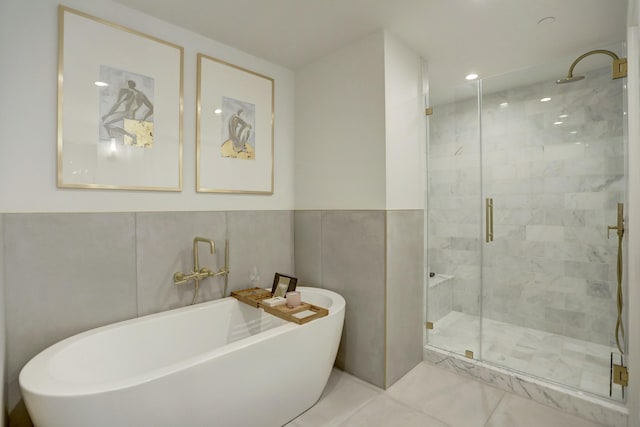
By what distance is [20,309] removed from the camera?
156cm

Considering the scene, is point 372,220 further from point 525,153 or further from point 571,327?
point 571,327

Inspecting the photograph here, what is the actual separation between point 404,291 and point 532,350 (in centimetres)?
122

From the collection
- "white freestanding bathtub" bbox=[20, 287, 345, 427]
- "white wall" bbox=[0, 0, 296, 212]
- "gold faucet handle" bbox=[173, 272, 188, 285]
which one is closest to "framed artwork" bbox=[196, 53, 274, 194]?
"white wall" bbox=[0, 0, 296, 212]

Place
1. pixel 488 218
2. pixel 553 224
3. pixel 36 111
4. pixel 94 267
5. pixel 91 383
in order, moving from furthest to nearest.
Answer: pixel 553 224 → pixel 488 218 → pixel 94 267 → pixel 36 111 → pixel 91 383

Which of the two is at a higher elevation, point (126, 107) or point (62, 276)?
point (126, 107)

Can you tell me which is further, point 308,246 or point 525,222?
point 525,222

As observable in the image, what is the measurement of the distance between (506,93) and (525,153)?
0.59 m

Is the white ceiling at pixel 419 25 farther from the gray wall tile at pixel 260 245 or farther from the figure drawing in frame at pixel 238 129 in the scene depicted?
the gray wall tile at pixel 260 245

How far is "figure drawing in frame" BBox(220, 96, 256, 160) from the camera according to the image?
2.36 metres

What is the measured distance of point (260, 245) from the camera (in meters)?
2.57

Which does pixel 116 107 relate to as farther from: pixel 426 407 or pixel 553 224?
pixel 553 224

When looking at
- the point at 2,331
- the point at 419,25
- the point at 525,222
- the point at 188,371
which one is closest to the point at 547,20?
the point at 419,25

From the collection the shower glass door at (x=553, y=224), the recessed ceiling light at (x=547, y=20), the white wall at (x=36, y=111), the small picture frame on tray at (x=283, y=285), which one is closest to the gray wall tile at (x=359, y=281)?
the small picture frame on tray at (x=283, y=285)

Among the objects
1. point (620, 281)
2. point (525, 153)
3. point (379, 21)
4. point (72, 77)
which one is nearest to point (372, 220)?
point (379, 21)
